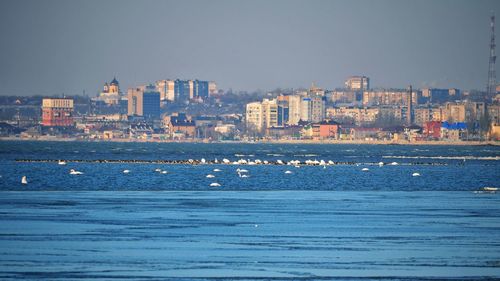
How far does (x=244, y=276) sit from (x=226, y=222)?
11.7 meters

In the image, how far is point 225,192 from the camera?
5634 cm

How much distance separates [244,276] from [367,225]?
11973 mm

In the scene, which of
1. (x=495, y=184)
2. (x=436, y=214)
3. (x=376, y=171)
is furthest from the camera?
(x=376, y=171)

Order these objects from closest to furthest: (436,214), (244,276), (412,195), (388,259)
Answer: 1. (244,276)
2. (388,259)
3. (436,214)
4. (412,195)

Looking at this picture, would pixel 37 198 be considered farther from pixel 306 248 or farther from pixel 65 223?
pixel 306 248

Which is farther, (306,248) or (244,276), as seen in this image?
(306,248)

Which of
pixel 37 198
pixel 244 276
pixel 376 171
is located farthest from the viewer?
pixel 376 171

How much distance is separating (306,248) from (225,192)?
24.7 meters

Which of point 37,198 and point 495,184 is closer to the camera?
point 37,198

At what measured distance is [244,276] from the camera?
2689cm

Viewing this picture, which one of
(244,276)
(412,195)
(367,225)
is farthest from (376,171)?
(244,276)

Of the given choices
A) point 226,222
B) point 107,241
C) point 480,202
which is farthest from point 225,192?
point 107,241

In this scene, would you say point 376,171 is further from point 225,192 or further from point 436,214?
point 436,214

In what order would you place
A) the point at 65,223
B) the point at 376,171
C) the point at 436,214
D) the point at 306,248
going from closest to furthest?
the point at 306,248 < the point at 65,223 < the point at 436,214 < the point at 376,171
